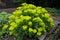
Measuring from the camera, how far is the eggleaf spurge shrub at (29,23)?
4258 mm

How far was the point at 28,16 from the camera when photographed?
4.34 m

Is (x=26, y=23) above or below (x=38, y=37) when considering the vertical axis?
above

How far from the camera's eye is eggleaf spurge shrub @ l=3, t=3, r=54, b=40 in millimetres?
4258

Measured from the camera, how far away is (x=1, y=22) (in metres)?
5.32

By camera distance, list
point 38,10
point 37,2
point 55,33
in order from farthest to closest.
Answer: point 37,2 → point 55,33 → point 38,10

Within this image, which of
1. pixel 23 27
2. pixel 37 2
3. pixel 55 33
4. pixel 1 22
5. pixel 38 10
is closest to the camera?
pixel 23 27

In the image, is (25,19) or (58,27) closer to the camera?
(25,19)

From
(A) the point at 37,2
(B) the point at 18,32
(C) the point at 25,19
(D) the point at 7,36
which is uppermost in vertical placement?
(C) the point at 25,19

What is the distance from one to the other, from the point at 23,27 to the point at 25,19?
0.60 ft

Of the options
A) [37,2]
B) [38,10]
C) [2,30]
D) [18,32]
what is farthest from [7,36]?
[37,2]

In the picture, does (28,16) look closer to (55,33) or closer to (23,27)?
(23,27)

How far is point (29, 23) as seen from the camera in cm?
421

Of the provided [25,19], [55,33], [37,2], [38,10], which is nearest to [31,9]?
[38,10]

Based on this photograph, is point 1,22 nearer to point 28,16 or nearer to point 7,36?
point 7,36
